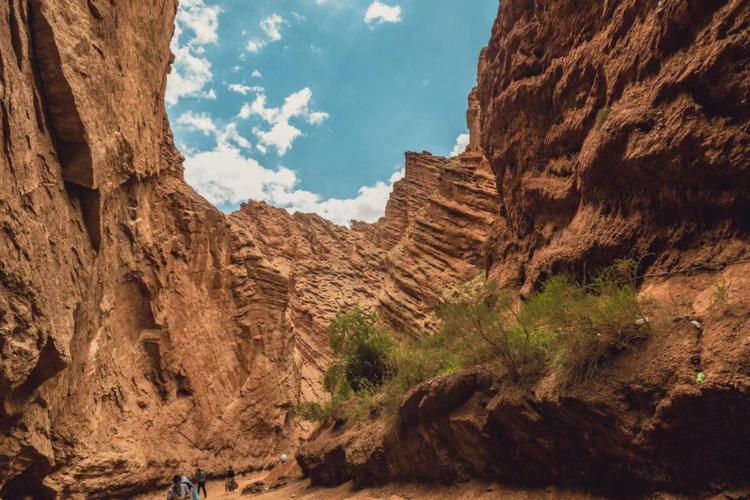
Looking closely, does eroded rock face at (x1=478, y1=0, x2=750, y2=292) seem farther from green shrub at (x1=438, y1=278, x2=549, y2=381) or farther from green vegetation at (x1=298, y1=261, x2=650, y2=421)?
green shrub at (x1=438, y1=278, x2=549, y2=381)

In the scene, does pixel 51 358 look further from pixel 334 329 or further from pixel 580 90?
pixel 580 90

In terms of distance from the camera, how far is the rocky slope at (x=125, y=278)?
9.37m

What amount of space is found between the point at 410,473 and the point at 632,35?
8.87 meters

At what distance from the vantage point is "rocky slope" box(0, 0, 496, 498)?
369 inches

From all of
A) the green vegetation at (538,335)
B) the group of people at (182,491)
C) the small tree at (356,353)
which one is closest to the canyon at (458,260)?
the green vegetation at (538,335)

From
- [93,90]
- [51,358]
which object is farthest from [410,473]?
[93,90]

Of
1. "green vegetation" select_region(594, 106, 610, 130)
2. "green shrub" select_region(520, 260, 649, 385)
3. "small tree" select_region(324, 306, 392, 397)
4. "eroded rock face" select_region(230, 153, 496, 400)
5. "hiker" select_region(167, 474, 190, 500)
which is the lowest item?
"hiker" select_region(167, 474, 190, 500)

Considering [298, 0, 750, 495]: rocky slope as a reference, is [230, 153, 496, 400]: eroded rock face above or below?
above

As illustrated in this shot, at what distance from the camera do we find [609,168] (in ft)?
26.8

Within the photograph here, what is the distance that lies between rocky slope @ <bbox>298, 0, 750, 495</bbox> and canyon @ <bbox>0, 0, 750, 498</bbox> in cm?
3

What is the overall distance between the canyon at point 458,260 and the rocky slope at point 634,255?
3cm

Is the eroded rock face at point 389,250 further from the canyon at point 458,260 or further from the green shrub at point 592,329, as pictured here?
the green shrub at point 592,329

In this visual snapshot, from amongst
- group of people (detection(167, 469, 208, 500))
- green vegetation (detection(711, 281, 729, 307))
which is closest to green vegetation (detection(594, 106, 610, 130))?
green vegetation (detection(711, 281, 729, 307))

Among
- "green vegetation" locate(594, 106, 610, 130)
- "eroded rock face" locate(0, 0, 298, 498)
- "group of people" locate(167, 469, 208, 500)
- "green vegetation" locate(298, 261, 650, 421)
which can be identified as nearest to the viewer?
"green vegetation" locate(298, 261, 650, 421)
